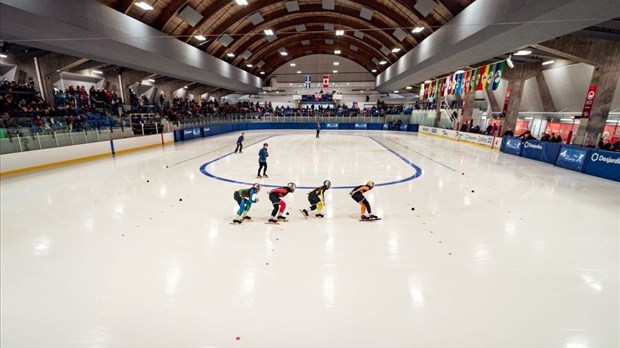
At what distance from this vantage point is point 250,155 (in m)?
14.9

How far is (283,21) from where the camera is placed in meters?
24.4

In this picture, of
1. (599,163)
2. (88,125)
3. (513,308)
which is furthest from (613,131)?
(88,125)

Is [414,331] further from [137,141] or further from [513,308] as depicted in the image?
[137,141]

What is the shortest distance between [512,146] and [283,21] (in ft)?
67.0

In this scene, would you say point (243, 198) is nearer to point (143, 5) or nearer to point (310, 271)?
point (310, 271)

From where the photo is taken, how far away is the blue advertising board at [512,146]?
1542 centimetres

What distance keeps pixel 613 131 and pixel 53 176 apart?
29.2 metres

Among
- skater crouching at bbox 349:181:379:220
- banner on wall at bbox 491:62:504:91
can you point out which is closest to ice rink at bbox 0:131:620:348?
skater crouching at bbox 349:181:379:220

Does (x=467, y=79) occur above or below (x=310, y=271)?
above

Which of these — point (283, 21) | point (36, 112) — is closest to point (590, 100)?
point (283, 21)

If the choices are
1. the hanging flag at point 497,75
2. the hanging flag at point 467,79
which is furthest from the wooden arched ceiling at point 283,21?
the hanging flag at point 467,79

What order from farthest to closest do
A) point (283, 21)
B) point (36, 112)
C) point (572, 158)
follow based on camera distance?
point (283, 21) → point (36, 112) → point (572, 158)

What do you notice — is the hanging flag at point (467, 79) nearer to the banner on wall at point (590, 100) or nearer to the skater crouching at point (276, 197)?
the banner on wall at point (590, 100)

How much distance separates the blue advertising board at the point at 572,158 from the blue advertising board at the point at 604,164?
0.25 m
